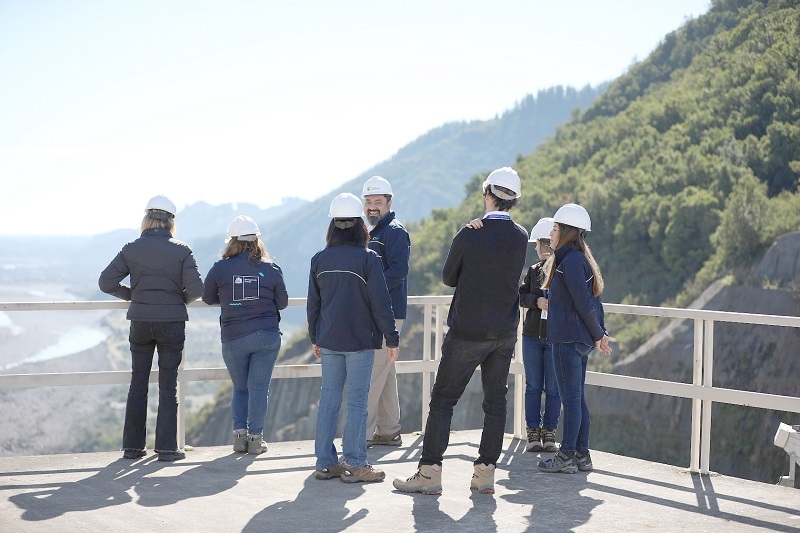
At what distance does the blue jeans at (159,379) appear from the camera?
7266mm

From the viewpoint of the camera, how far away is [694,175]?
161 feet

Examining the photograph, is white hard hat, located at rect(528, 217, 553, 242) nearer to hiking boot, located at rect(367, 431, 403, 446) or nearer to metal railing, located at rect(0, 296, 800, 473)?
metal railing, located at rect(0, 296, 800, 473)

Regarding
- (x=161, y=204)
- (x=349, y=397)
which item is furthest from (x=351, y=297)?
(x=161, y=204)

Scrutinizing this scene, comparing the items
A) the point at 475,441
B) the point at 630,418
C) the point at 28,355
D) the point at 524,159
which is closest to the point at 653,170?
the point at 630,418

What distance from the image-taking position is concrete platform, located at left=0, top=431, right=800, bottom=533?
5.65m

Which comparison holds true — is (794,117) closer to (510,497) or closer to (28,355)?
(510,497)

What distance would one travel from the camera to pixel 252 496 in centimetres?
634

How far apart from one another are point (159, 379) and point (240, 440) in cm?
89

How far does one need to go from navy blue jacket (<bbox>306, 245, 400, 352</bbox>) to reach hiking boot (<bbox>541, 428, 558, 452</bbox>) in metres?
2.12

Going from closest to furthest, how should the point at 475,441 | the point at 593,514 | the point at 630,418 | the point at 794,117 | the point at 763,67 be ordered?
the point at 593,514
the point at 475,441
the point at 630,418
the point at 794,117
the point at 763,67

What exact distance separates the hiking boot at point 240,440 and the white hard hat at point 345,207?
2.33 m

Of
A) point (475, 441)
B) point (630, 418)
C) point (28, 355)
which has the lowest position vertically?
point (28, 355)

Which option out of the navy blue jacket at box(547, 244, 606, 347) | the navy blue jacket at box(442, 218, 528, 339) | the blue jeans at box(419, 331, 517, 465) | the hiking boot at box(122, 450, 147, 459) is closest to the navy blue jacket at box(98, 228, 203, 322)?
the hiking boot at box(122, 450, 147, 459)

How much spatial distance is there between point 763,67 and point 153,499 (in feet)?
168
